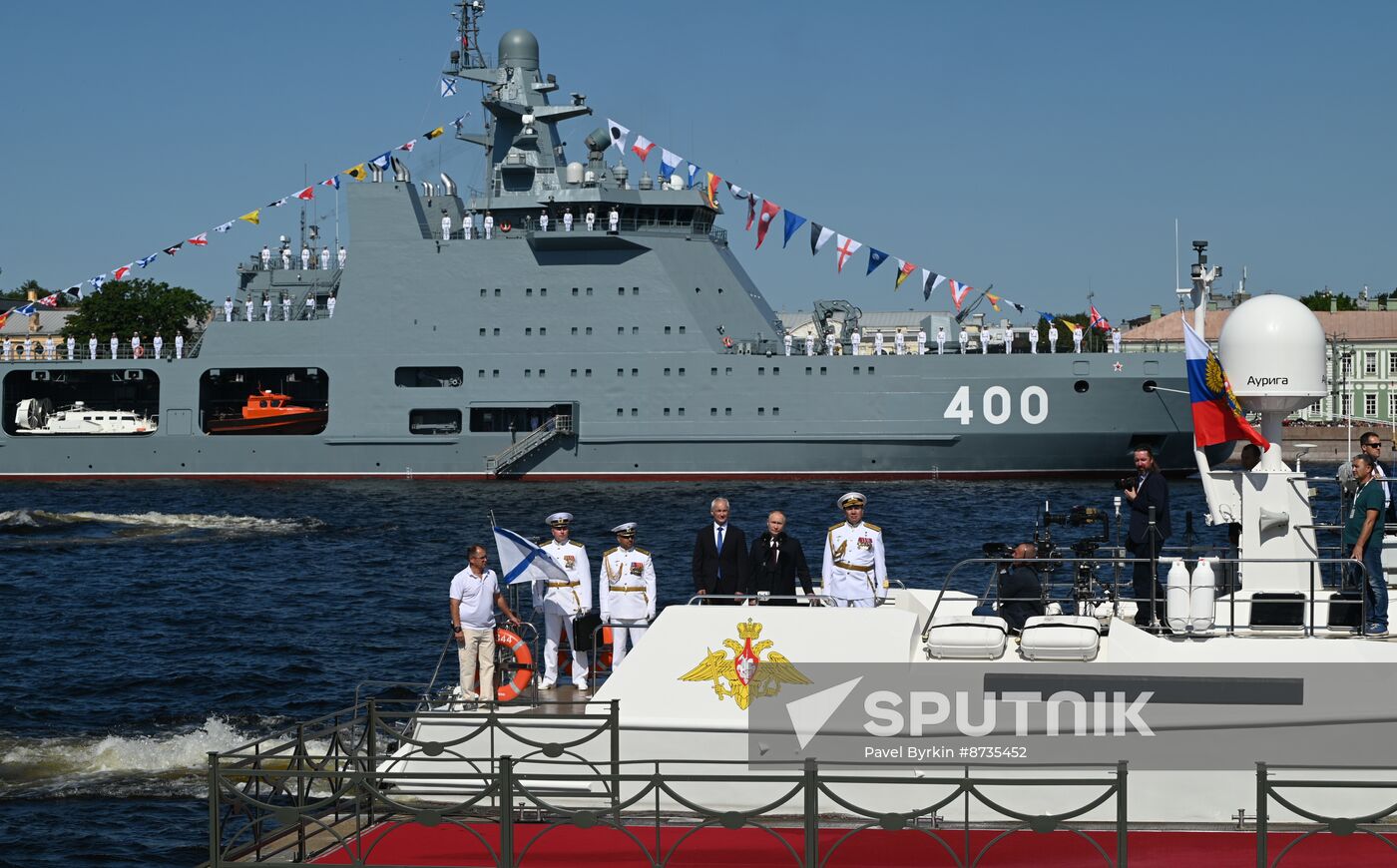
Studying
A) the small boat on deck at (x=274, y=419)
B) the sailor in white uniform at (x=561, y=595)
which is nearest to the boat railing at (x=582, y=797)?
the sailor in white uniform at (x=561, y=595)

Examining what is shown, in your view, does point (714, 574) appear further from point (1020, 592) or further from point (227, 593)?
point (227, 593)

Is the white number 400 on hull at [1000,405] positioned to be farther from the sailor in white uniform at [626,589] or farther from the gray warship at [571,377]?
the sailor in white uniform at [626,589]

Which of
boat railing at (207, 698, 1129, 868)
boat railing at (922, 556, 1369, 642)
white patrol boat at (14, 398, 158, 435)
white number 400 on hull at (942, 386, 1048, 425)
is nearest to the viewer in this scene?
boat railing at (207, 698, 1129, 868)

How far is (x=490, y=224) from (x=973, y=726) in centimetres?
3777

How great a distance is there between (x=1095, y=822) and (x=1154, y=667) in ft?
3.34

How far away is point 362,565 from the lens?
26.9 metres

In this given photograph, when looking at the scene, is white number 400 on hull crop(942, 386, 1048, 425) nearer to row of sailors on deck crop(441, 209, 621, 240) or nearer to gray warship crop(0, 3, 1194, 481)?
gray warship crop(0, 3, 1194, 481)

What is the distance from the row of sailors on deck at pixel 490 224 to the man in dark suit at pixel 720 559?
33.0 metres

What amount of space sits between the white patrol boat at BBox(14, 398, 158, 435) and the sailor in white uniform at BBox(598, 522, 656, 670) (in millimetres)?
39178

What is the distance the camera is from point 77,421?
47.1 m

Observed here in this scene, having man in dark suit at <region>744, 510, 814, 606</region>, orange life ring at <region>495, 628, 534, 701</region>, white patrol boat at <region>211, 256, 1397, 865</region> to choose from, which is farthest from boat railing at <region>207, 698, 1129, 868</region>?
man in dark suit at <region>744, 510, 814, 606</region>

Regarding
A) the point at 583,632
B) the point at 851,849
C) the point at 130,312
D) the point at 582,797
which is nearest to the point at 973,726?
the point at 851,849

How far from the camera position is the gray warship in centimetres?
4131

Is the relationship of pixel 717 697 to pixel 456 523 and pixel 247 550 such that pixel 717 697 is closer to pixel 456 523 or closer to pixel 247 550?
pixel 247 550
